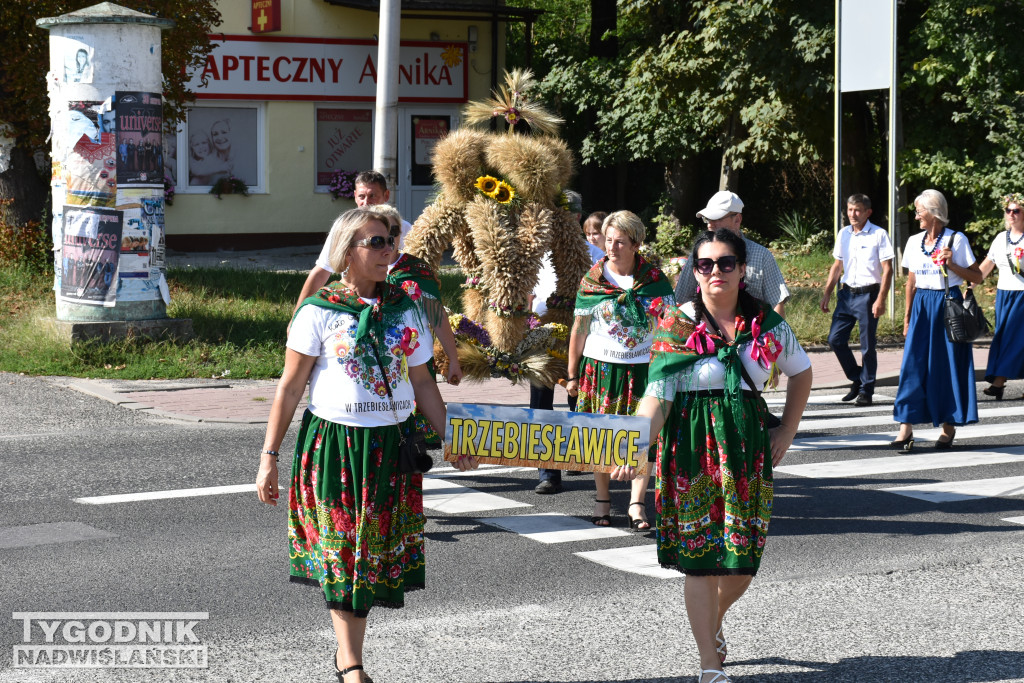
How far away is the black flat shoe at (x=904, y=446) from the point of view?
31.3 ft

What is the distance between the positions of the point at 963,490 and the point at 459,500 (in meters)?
3.29

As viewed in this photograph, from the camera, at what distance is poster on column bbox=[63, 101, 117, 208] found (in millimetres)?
13227

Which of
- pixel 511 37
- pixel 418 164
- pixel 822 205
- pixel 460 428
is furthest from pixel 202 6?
pixel 511 37

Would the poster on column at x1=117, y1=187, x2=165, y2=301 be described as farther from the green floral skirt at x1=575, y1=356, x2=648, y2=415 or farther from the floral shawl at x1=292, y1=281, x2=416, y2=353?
the floral shawl at x1=292, y1=281, x2=416, y2=353

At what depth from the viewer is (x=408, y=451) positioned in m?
4.48

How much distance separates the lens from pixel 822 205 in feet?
89.6

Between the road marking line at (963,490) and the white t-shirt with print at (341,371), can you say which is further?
the road marking line at (963,490)

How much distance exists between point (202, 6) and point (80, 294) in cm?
542

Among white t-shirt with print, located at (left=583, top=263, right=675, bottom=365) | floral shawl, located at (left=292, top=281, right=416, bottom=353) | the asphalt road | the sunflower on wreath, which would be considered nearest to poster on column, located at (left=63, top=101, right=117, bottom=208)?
the asphalt road

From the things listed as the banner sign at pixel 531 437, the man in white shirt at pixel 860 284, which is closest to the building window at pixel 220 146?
the man in white shirt at pixel 860 284

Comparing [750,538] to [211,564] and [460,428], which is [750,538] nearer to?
[460,428]

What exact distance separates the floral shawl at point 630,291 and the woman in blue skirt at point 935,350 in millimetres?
3169

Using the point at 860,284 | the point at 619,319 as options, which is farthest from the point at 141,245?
the point at 619,319

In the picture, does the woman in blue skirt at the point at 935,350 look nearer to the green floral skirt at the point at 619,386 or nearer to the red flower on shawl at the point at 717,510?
the green floral skirt at the point at 619,386
